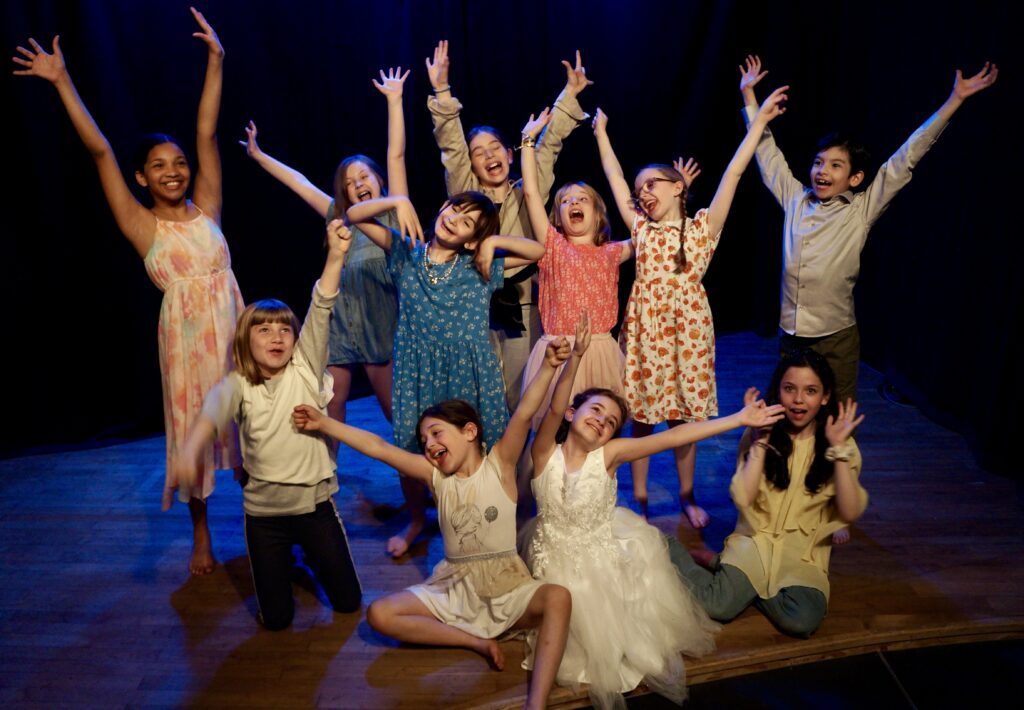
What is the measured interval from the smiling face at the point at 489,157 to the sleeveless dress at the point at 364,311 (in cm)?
52

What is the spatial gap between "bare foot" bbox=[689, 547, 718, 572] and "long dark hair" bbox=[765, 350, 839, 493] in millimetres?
334

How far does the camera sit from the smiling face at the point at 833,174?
2.84 metres

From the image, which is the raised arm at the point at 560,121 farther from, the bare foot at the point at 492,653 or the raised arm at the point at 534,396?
the bare foot at the point at 492,653

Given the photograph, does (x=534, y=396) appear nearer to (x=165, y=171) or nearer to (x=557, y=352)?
(x=557, y=352)

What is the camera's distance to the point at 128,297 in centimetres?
412

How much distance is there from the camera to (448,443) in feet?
7.79

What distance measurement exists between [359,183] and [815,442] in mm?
1771

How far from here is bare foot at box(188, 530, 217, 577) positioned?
9.25 ft

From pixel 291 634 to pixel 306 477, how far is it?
470 mm

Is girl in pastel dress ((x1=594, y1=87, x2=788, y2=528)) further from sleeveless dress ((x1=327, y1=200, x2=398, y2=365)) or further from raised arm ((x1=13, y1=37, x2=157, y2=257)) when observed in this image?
raised arm ((x1=13, y1=37, x2=157, y2=257))

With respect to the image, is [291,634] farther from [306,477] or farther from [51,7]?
[51,7]

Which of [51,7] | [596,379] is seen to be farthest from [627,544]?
[51,7]

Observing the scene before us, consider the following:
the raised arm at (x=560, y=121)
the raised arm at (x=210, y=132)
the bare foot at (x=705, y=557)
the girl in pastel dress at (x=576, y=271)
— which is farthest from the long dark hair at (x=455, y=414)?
the raised arm at (x=210, y=132)

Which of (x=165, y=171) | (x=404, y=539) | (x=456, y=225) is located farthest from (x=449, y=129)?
(x=404, y=539)
